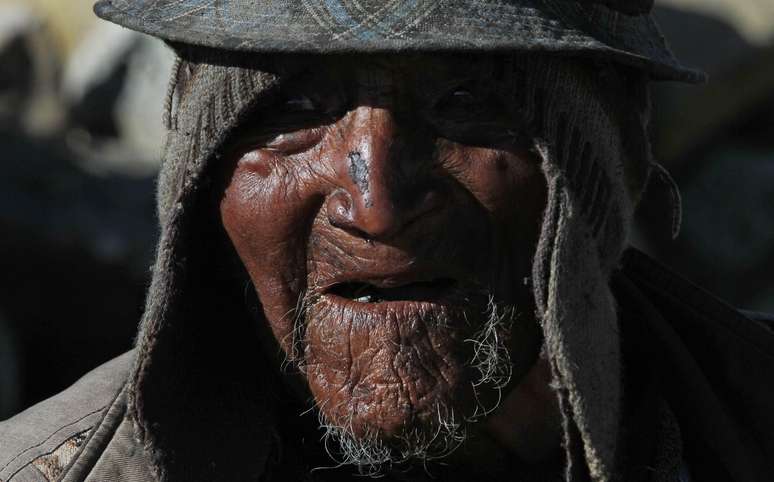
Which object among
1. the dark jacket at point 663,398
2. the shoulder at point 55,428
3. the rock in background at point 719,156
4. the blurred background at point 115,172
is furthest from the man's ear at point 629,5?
the rock in background at point 719,156

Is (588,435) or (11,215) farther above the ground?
(588,435)

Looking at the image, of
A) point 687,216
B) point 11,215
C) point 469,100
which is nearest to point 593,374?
point 469,100

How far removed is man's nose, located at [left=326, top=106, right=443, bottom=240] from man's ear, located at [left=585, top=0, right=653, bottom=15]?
0.45m

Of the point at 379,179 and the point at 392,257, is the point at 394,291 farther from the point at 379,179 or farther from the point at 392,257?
the point at 379,179

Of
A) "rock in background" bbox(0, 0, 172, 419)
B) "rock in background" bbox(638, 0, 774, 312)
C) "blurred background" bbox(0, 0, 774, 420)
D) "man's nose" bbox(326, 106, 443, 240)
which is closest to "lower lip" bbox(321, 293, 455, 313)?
"man's nose" bbox(326, 106, 443, 240)

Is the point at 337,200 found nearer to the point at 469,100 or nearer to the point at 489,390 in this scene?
the point at 469,100

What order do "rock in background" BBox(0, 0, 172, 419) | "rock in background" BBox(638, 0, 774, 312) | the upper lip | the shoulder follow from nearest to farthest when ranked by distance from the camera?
the upper lip < the shoulder < "rock in background" BBox(0, 0, 172, 419) < "rock in background" BBox(638, 0, 774, 312)

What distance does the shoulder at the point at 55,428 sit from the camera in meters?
2.56

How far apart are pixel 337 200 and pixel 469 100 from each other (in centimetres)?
32

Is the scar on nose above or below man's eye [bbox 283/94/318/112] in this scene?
below

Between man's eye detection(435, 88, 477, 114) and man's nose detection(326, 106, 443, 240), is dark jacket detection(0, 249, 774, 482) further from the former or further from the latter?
man's eye detection(435, 88, 477, 114)

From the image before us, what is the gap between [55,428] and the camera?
2.64 m

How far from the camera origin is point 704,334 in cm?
288

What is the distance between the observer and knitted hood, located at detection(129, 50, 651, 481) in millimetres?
2355
